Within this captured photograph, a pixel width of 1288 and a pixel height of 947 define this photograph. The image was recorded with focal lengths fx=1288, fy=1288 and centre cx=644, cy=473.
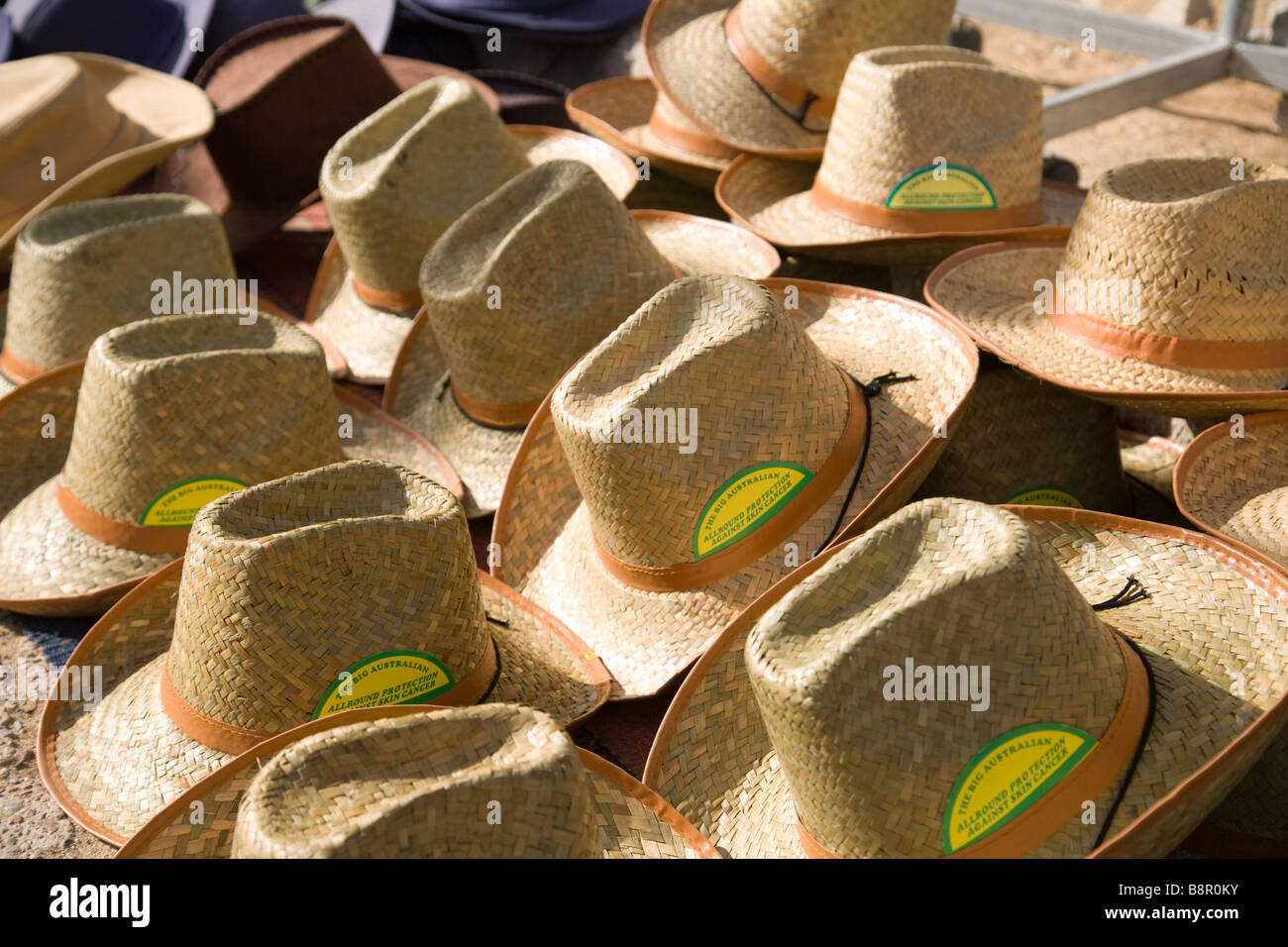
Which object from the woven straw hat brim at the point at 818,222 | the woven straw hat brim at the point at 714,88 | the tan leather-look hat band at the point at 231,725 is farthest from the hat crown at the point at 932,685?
the woven straw hat brim at the point at 714,88

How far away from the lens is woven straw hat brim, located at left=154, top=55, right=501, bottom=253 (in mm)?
4680

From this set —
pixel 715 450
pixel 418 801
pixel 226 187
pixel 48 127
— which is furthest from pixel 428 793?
pixel 226 187

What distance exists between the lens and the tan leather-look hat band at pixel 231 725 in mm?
2377

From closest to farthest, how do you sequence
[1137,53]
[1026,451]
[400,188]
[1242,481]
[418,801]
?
[418,801] → [1242,481] → [1026,451] → [400,188] → [1137,53]

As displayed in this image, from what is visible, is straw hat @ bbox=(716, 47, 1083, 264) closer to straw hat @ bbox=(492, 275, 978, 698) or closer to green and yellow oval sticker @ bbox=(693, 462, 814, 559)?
straw hat @ bbox=(492, 275, 978, 698)

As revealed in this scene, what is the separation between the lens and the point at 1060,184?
372 centimetres

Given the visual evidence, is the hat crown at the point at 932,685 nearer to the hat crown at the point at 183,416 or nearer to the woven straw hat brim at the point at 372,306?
the hat crown at the point at 183,416

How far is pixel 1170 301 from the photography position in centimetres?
268

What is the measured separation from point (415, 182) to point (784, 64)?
1188mm

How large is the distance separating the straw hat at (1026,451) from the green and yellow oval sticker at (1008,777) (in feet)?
3.59

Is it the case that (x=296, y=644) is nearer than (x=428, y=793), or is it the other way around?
(x=428, y=793)

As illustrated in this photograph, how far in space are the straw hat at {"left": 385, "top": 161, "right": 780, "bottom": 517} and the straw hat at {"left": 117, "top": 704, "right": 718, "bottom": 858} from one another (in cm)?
129

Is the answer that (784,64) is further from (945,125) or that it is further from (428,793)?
(428,793)
